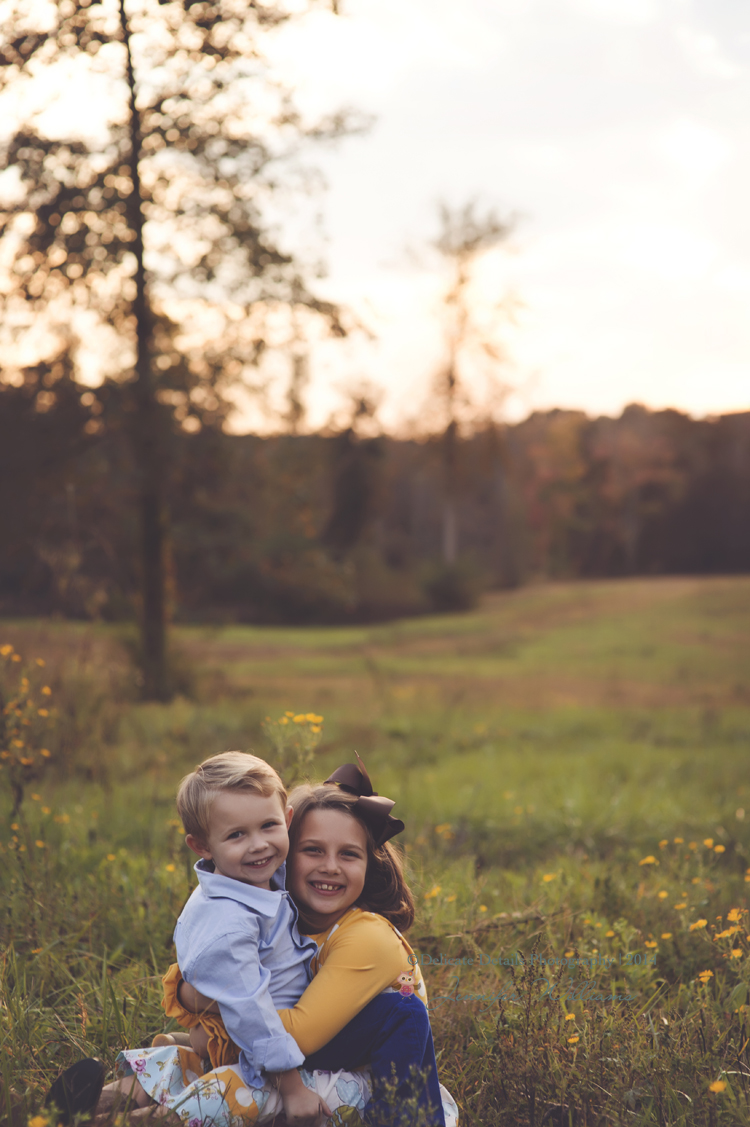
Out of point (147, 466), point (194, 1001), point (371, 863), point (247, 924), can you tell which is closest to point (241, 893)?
point (247, 924)

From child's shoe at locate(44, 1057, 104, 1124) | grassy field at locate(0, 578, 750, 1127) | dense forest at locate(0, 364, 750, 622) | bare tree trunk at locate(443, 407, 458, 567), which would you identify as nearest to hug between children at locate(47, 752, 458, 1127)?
child's shoe at locate(44, 1057, 104, 1124)

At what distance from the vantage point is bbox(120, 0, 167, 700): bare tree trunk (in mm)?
10445

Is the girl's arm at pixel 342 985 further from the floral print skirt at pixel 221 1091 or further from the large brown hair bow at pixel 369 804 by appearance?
the large brown hair bow at pixel 369 804

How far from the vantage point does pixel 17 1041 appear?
8.50 ft

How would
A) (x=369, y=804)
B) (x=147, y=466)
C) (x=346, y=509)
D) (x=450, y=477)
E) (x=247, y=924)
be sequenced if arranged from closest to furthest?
1. (x=247, y=924)
2. (x=369, y=804)
3. (x=147, y=466)
4. (x=450, y=477)
5. (x=346, y=509)

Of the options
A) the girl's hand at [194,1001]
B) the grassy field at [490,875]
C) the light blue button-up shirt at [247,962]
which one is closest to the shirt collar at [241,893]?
the light blue button-up shirt at [247,962]

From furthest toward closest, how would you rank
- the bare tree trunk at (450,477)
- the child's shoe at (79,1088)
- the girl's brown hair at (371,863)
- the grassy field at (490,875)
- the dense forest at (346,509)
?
the bare tree trunk at (450,477) → the dense forest at (346,509) → the grassy field at (490,875) → the girl's brown hair at (371,863) → the child's shoe at (79,1088)

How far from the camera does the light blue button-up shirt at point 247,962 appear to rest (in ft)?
6.88

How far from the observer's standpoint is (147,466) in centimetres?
1055

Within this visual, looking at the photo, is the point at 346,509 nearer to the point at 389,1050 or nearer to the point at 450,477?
the point at 450,477

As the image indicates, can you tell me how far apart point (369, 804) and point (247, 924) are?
18.1 inches

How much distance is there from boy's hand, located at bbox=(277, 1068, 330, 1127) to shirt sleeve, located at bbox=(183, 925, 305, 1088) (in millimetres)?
51

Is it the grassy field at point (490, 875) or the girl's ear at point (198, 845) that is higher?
Result: the girl's ear at point (198, 845)

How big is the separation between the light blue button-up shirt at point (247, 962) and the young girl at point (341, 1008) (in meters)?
0.07
